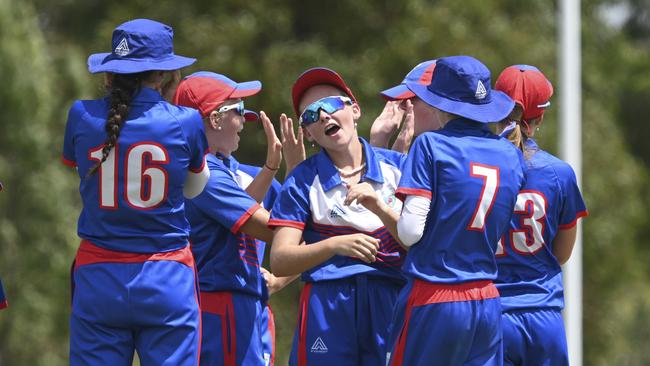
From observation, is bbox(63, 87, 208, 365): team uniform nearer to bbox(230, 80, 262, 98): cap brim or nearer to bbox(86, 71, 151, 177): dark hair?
bbox(86, 71, 151, 177): dark hair

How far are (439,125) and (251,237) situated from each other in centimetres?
117

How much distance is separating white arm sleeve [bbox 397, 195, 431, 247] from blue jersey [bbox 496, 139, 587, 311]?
96 cm

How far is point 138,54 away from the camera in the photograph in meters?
5.89

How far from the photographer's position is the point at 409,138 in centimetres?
685

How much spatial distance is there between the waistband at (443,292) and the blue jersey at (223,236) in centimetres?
108

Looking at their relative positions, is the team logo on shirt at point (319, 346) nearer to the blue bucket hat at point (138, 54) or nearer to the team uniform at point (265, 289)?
the team uniform at point (265, 289)

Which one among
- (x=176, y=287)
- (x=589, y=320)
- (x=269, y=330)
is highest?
(x=176, y=287)

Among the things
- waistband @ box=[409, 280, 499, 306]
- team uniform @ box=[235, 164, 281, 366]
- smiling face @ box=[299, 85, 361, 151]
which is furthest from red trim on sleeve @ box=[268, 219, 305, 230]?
team uniform @ box=[235, 164, 281, 366]

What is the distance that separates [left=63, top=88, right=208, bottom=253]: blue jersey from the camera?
5.73 m

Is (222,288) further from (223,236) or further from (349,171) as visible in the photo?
(349,171)

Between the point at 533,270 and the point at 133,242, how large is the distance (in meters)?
2.08

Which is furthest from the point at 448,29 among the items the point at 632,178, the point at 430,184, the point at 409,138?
the point at 430,184

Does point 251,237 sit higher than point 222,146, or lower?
lower

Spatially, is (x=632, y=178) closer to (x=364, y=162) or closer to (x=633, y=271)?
(x=633, y=271)
